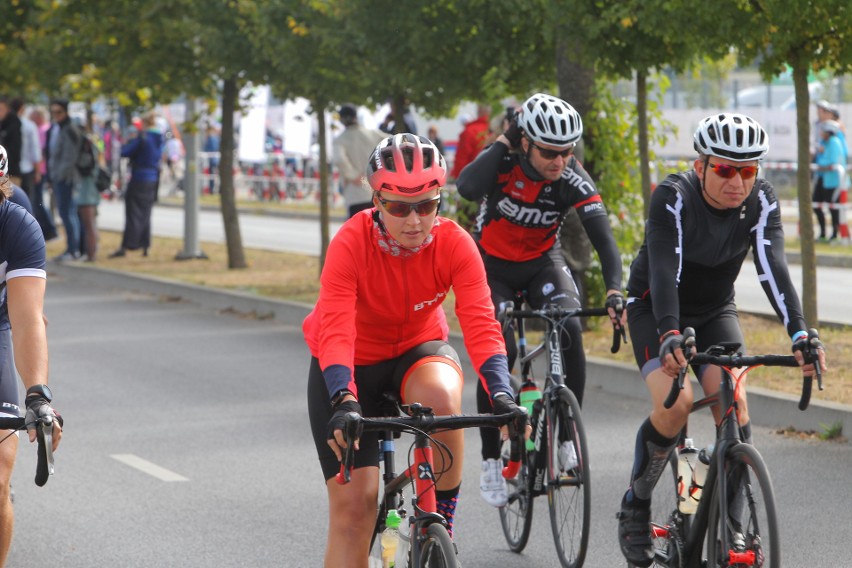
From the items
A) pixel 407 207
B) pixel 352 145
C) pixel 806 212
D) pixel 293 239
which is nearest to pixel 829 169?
pixel 352 145

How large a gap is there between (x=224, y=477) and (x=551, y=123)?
2.81 m

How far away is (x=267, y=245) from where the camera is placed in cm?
2508

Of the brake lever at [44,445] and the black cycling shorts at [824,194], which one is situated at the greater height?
the black cycling shorts at [824,194]

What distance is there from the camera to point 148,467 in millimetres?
8367

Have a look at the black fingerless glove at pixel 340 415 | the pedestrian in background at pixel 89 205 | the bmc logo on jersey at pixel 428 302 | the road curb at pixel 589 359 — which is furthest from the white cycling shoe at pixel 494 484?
the pedestrian in background at pixel 89 205

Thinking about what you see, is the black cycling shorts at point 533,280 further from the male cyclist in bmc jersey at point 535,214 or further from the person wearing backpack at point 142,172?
the person wearing backpack at point 142,172

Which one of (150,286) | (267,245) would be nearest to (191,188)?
(150,286)

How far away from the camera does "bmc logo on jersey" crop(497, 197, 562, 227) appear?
7.11 m

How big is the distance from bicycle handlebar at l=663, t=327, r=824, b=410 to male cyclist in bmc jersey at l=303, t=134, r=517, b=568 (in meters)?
0.68

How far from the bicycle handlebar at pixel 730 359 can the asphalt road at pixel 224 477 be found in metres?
1.43

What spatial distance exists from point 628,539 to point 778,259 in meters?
1.19

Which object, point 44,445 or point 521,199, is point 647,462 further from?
point 44,445

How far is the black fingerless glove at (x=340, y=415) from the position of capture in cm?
417

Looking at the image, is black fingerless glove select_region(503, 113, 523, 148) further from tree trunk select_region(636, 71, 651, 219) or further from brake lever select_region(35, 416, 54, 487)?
tree trunk select_region(636, 71, 651, 219)
